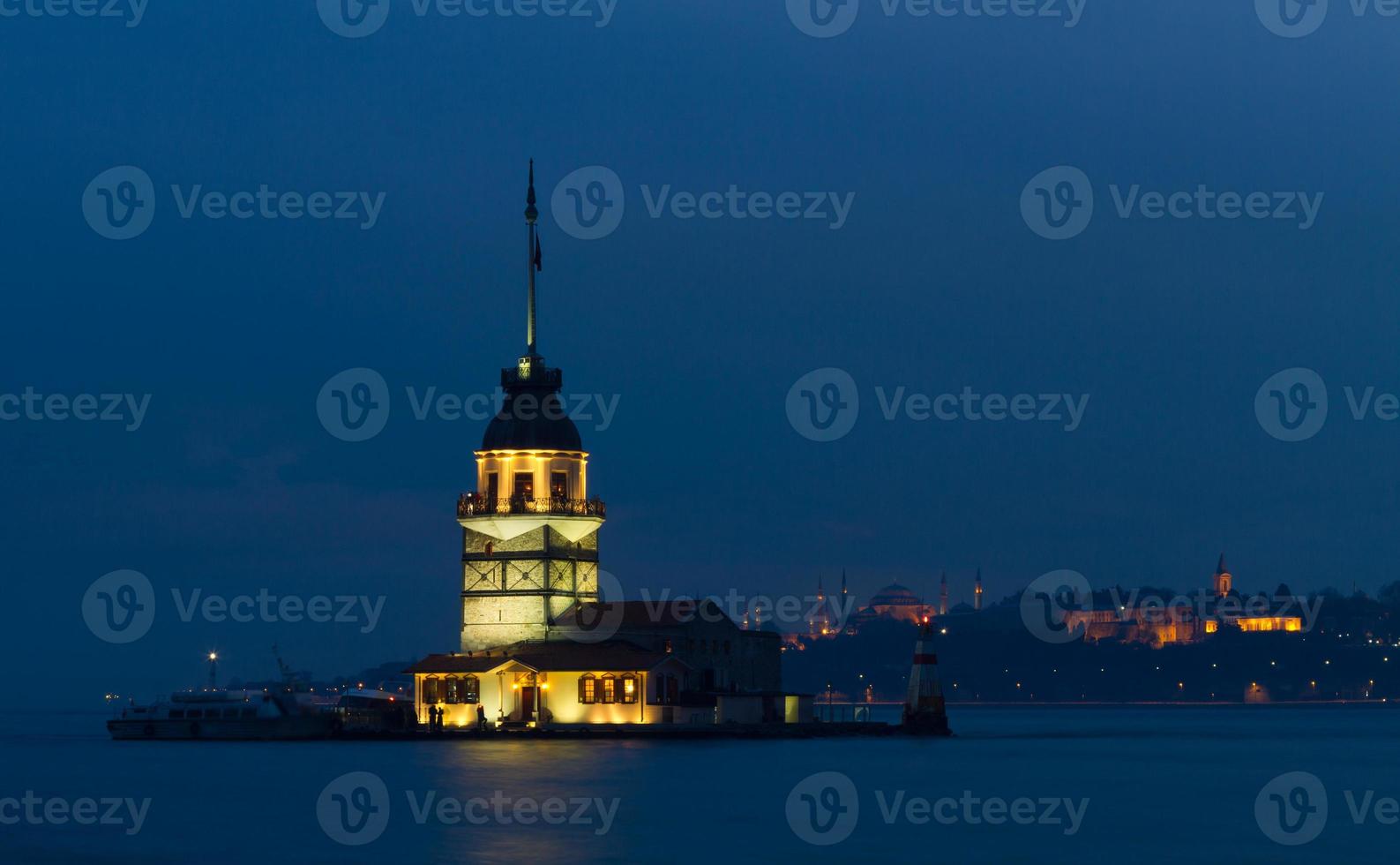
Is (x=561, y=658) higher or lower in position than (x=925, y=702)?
higher

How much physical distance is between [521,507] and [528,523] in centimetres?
71

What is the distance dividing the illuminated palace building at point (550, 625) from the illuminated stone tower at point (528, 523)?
0.17 ft

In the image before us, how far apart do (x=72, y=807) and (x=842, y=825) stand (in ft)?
73.9

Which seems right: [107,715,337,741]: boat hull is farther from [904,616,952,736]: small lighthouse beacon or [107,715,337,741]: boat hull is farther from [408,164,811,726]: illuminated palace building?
[904,616,952,736]: small lighthouse beacon

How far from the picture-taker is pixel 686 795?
64.4m

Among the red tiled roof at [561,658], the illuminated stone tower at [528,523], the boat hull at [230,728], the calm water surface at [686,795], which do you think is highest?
the illuminated stone tower at [528,523]

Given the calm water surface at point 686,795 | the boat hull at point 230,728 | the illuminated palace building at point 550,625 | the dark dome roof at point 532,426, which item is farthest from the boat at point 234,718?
the dark dome roof at point 532,426

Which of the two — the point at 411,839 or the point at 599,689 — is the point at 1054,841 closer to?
the point at 411,839

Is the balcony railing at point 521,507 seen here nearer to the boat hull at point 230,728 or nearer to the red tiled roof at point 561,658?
the red tiled roof at point 561,658

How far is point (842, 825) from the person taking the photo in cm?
5759

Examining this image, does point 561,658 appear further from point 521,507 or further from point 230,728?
point 230,728

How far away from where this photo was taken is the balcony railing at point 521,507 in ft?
292

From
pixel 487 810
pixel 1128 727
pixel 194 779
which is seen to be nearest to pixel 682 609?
pixel 194 779

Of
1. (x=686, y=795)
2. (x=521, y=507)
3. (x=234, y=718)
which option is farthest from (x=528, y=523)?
(x=686, y=795)
